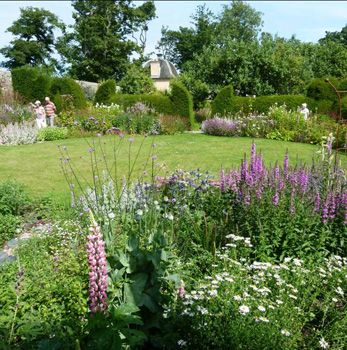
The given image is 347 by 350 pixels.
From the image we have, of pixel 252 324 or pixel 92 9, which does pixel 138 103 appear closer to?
pixel 252 324

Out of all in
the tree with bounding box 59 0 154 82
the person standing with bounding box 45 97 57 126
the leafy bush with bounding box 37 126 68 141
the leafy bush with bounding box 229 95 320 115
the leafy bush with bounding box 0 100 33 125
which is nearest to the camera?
the leafy bush with bounding box 37 126 68 141

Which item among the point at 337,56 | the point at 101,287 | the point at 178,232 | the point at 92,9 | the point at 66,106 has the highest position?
the point at 92,9

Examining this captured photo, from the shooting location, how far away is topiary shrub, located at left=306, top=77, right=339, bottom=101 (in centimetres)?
1662

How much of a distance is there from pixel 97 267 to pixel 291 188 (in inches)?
114

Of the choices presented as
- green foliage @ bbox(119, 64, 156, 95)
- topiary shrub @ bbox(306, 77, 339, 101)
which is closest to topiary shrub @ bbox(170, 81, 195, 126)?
topiary shrub @ bbox(306, 77, 339, 101)

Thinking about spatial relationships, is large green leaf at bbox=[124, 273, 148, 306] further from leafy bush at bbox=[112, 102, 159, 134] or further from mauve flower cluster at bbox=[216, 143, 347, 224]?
leafy bush at bbox=[112, 102, 159, 134]

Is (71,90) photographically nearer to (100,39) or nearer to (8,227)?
(8,227)

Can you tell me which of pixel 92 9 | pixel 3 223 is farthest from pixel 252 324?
pixel 92 9

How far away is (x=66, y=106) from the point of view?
1805 cm

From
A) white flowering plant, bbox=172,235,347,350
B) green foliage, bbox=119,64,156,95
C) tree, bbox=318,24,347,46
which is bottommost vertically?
white flowering plant, bbox=172,235,347,350

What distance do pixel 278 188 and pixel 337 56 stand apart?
1384 inches

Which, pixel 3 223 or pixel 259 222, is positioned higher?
pixel 259 222

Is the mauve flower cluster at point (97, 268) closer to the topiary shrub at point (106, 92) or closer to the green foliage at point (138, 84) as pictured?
the topiary shrub at point (106, 92)

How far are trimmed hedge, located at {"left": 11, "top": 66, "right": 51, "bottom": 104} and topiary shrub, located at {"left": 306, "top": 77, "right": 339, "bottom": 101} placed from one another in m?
14.7
